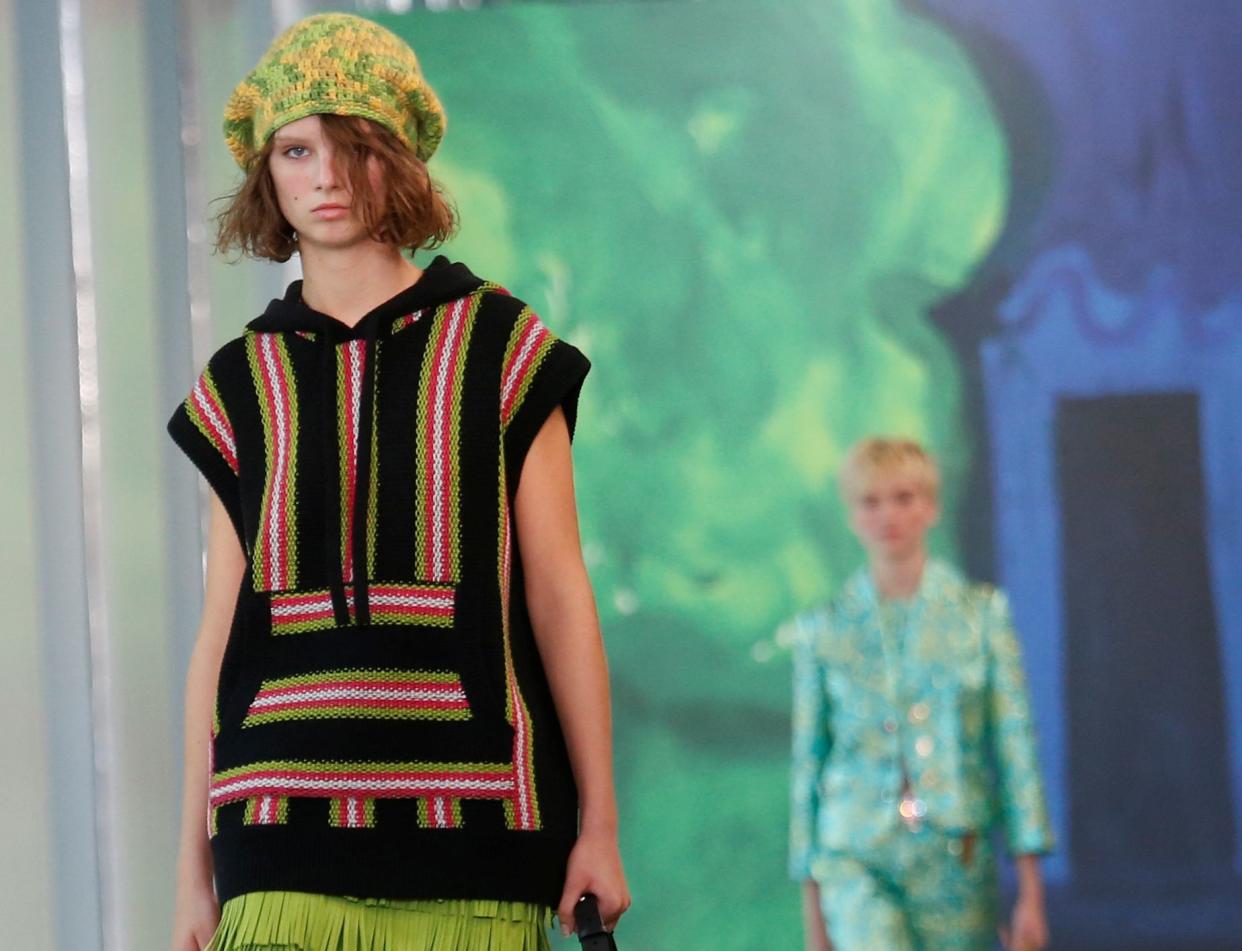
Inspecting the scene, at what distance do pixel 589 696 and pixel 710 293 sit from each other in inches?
95.8

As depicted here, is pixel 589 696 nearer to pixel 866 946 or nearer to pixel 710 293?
pixel 866 946

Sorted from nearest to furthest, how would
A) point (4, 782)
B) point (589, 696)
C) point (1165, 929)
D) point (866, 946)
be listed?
point (589, 696) → point (4, 782) → point (866, 946) → point (1165, 929)

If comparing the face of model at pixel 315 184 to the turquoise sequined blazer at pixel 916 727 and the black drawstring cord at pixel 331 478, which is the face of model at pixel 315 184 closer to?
the black drawstring cord at pixel 331 478

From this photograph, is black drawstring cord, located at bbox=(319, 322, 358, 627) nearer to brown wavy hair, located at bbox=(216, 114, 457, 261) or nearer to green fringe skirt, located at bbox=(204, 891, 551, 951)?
brown wavy hair, located at bbox=(216, 114, 457, 261)

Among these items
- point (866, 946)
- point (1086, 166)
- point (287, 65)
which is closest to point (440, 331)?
point (287, 65)

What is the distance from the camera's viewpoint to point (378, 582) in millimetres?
1578

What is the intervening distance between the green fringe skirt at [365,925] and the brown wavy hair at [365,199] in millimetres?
586

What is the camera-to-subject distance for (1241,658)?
12.8ft

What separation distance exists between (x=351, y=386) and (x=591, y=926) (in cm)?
51

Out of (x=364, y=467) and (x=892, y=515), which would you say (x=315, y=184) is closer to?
(x=364, y=467)

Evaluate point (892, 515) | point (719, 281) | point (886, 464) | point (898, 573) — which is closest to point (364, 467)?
point (898, 573)

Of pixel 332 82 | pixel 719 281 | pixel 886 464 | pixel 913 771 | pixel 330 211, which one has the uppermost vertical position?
pixel 719 281

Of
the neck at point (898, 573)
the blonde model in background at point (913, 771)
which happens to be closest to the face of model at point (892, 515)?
the neck at point (898, 573)

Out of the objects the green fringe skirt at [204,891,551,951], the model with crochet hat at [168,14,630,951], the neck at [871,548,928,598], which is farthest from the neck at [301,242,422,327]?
the neck at [871,548,928,598]
